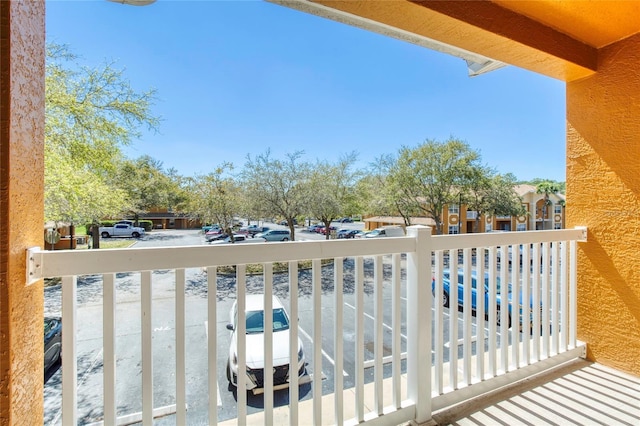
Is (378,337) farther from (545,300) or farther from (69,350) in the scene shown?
(545,300)

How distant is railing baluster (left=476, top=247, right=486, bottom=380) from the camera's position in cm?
161

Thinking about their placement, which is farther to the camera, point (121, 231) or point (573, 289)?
point (121, 231)

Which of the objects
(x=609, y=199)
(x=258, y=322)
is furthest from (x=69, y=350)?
(x=609, y=199)

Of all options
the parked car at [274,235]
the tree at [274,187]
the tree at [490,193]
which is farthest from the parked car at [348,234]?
the tree at [490,193]

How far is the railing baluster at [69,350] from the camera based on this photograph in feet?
2.99

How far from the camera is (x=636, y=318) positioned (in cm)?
183

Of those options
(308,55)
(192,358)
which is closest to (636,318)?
(192,358)

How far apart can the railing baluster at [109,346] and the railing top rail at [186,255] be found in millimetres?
Answer: 64

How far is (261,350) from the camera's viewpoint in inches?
113

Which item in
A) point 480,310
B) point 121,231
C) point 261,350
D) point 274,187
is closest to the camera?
point 480,310

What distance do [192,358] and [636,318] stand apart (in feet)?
17.9

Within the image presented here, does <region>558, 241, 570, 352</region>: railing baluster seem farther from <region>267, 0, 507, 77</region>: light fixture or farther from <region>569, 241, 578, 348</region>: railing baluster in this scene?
<region>267, 0, 507, 77</region>: light fixture

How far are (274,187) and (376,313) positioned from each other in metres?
10.1

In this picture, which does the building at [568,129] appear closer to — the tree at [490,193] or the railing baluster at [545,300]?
Result: the railing baluster at [545,300]
